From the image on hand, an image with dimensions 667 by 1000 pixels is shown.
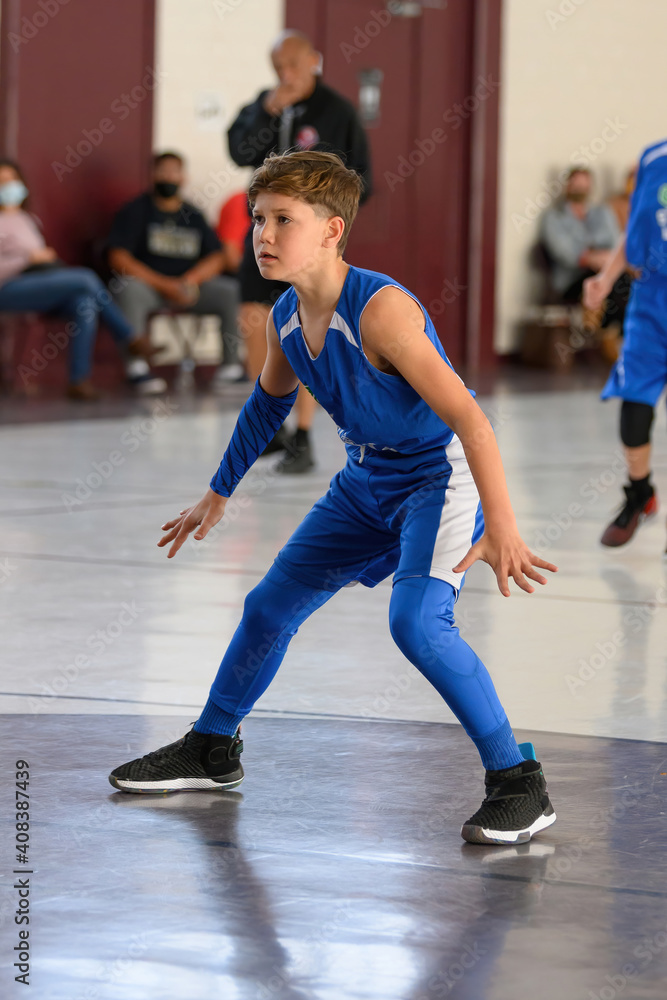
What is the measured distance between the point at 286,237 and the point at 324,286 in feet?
0.39

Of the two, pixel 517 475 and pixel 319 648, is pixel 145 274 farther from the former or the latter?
pixel 319 648

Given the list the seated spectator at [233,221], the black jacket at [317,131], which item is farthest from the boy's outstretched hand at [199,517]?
the seated spectator at [233,221]

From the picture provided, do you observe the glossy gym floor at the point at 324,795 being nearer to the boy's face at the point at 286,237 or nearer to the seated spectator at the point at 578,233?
the boy's face at the point at 286,237

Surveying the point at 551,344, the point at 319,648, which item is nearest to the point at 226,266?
the point at 551,344

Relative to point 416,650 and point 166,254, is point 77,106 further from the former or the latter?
point 416,650

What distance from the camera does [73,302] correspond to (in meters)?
10.9

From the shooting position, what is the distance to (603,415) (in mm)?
11328

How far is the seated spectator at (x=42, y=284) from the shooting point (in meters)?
10.6

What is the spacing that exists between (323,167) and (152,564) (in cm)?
266

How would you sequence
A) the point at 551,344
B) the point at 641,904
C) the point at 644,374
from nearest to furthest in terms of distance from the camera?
the point at 641,904, the point at 644,374, the point at 551,344

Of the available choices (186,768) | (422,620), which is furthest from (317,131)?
(422,620)

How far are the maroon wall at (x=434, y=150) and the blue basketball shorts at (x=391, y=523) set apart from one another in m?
11.6

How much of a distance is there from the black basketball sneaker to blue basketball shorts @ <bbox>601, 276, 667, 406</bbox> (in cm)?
323

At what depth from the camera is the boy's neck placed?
2.89 metres
